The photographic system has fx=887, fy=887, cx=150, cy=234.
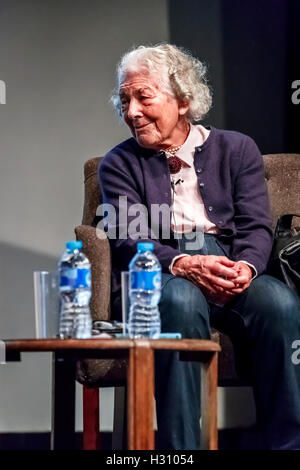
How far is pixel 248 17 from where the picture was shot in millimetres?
3283

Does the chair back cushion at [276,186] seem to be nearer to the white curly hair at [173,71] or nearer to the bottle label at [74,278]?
the white curly hair at [173,71]

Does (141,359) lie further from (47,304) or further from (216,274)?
(216,274)

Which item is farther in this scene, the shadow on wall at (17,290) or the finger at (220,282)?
the shadow on wall at (17,290)

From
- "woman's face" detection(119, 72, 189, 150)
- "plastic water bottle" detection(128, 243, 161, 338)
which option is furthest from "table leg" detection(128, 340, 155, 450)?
"woman's face" detection(119, 72, 189, 150)

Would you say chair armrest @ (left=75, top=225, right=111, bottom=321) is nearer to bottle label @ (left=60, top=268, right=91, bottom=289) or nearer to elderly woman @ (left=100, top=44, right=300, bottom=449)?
elderly woman @ (left=100, top=44, right=300, bottom=449)

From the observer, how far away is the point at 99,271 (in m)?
2.36

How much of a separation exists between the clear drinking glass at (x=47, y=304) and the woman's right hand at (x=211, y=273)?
0.50 metres

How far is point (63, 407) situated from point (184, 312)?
40 centimetres

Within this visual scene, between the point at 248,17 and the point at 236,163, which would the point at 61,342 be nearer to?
the point at 236,163

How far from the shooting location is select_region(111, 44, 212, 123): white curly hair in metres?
2.55

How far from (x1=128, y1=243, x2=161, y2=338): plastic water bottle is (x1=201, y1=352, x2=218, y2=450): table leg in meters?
0.13

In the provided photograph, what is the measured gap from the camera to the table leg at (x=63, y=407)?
2.17m

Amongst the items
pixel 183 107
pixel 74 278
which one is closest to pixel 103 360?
pixel 74 278

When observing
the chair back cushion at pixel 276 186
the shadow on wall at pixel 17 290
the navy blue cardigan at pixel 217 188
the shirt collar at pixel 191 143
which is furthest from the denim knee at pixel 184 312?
the shadow on wall at pixel 17 290
